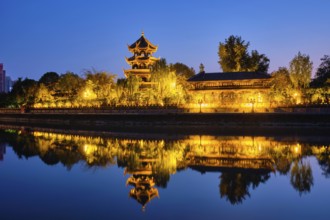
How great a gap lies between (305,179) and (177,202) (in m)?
6.17

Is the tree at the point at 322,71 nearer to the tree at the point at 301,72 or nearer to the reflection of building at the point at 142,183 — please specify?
the tree at the point at 301,72

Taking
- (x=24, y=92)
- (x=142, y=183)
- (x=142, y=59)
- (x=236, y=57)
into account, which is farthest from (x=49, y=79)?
(x=142, y=183)

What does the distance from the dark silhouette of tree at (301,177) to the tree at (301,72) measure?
1485 inches

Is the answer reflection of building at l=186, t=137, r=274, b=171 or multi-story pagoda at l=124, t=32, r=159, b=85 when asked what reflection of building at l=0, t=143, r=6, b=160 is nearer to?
reflection of building at l=186, t=137, r=274, b=171

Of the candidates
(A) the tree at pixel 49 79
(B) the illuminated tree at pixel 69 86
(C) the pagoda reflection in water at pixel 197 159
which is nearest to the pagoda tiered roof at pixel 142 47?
(B) the illuminated tree at pixel 69 86

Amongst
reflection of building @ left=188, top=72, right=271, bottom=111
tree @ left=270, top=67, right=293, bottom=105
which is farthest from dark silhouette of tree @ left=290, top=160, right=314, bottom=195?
reflection of building @ left=188, top=72, right=271, bottom=111

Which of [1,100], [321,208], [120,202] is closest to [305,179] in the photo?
[321,208]

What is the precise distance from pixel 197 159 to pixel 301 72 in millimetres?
38540

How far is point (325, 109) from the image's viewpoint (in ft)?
141

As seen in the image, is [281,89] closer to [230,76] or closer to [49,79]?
[230,76]

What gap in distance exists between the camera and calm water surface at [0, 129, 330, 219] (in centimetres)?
1143

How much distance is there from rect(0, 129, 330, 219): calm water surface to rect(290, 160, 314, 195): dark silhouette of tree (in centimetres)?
4

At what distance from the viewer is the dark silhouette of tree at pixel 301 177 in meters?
14.4

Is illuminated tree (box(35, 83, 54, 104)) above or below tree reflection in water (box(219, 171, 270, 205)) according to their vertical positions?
above
